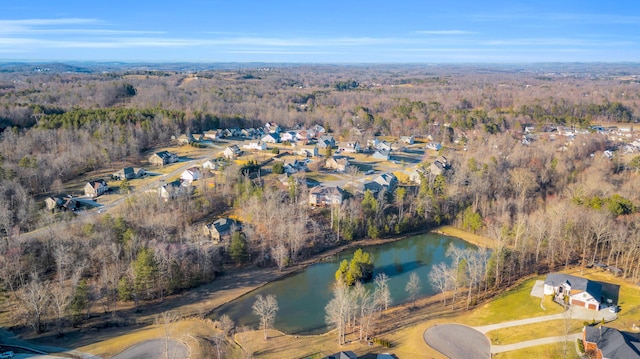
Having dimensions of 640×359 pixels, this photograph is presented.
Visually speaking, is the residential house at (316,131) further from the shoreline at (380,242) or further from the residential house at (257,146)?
the shoreline at (380,242)

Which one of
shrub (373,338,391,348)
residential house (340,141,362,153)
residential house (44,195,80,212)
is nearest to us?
shrub (373,338,391,348)

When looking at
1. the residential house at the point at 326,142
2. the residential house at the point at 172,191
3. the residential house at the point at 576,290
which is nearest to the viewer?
the residential house at the point at 576,290

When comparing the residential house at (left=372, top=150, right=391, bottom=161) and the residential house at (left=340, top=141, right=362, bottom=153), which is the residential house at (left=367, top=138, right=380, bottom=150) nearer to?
the residential house at (left=340, top=141, right=362, bottom=153)

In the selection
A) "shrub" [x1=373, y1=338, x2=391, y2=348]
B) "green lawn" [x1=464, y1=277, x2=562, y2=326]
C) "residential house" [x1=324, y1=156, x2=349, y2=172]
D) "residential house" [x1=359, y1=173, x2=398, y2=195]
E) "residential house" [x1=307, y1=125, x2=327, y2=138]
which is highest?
"residential house" [x1=307, y1=125, x2=327, y2=138]

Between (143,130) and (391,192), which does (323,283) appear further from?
(143,130)

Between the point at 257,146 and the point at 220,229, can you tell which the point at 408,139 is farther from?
the point at 220,229

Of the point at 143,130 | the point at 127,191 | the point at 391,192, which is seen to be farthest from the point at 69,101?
the point at 391,192

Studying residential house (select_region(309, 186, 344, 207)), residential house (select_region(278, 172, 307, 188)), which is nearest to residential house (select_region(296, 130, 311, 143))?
residential house (select_region(278, 172, 307, 188))

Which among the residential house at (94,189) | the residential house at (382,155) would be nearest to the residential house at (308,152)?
the residential house at (382,155)
